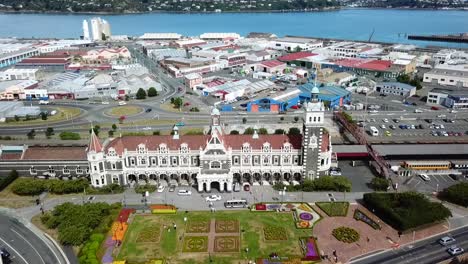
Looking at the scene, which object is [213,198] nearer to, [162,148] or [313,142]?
[162,148]

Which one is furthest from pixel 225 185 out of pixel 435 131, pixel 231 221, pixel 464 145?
pixel 435 131

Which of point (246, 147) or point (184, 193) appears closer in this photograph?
point (184, 193)

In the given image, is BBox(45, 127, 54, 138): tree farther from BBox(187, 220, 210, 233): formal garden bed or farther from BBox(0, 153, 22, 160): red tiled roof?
BBox(187, 220, 210, 233): formal garden bed

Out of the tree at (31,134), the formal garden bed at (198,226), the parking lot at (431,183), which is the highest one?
the tree at (31,134)

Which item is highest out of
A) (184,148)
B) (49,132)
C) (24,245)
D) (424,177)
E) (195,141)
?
(195,141)

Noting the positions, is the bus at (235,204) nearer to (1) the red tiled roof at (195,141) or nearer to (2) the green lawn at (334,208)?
(1) the red tiled roof at (195,141)

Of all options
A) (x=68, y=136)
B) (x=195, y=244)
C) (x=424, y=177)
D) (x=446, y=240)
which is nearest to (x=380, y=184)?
(x=424, y=177)

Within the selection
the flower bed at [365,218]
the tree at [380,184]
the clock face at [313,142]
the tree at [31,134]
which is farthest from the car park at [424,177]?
the tree at [31,134]
